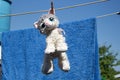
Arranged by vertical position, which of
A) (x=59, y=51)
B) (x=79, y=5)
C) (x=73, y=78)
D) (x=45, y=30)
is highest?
(x=79, y=5)

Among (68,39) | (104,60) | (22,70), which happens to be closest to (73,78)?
(68,39)

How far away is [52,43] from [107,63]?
8662mm

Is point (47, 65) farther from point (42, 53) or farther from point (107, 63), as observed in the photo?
point (107, 63)

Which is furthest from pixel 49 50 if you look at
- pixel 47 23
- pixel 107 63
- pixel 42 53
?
pixel 107 63

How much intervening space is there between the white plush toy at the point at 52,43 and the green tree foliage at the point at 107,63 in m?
8.22

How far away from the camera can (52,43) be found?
1983 mm

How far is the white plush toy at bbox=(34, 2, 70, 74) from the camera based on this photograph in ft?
6.41

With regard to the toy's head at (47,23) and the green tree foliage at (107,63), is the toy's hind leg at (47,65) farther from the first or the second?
the green tree foliage at (107,63)

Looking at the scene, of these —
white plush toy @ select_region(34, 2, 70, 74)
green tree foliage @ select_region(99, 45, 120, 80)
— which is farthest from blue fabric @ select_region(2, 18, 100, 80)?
green tree foliage @ select_region(99, 45, 120, 80)

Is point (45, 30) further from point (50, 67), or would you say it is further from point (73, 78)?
point (73, 78)

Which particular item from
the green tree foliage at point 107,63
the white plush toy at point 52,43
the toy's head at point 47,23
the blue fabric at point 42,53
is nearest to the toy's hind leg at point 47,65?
the white plush toy at point 52,43

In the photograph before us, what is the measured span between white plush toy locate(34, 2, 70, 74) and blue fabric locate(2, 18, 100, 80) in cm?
155

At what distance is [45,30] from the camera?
202cm

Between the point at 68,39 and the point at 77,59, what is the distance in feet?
0.86
